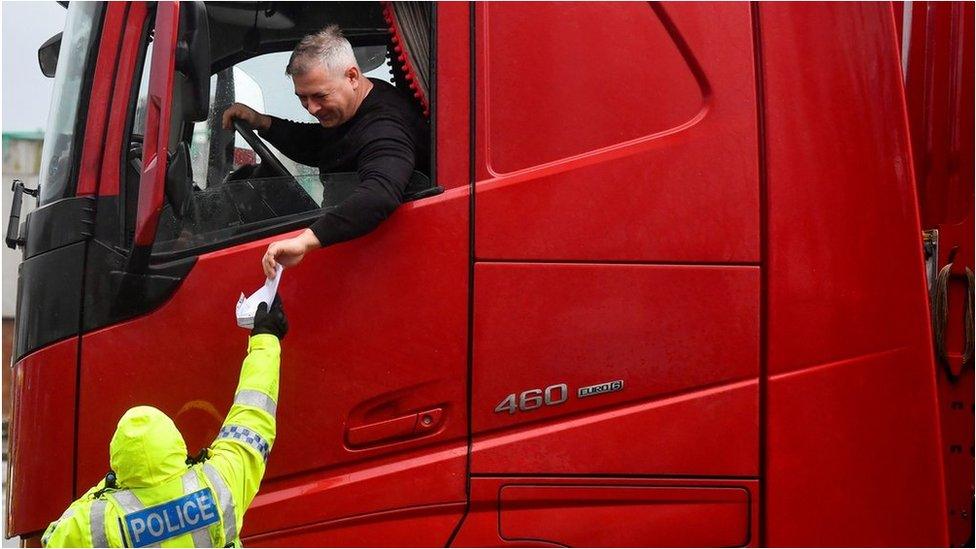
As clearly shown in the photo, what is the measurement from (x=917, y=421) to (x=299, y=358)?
1.56m

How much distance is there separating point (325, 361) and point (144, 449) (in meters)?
0.50

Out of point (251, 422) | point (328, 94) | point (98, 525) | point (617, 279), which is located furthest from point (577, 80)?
→ point (98, 525)

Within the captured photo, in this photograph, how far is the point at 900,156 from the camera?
2.57 meters

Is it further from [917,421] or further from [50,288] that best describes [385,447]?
[917,421]

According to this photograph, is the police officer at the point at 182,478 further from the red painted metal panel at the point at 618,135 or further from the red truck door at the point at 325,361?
the red painted metal panel at the point at 618,135

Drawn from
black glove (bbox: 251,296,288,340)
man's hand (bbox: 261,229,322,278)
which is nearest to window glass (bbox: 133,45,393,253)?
man's hand (bbox: 261,229,322,278)

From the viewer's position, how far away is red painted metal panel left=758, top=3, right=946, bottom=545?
2514mm

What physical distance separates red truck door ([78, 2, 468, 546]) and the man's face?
11.0 inches

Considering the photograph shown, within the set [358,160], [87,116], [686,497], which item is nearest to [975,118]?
[686,497]

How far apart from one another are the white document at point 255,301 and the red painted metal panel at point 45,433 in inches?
17.8

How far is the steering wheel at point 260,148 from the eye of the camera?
2.60 metres

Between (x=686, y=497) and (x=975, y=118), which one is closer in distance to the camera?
(x=686, y=497)

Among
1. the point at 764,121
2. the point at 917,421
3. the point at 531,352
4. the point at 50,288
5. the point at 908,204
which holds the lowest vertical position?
the point at 917,421

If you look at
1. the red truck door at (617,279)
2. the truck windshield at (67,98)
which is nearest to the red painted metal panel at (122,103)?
the truck windshield at (67,98)
